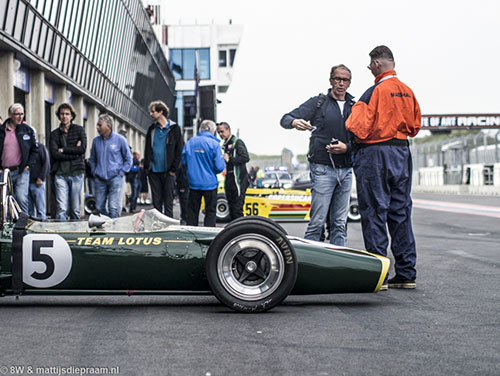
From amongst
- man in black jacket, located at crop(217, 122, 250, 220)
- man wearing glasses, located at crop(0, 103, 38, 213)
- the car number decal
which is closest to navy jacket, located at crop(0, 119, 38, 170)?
man wearing glasses, located at crop(0, 103, 38, 213)

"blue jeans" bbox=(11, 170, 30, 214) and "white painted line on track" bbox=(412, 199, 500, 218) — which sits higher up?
"blue jeans" bbox=(11, 170, 30, 214)

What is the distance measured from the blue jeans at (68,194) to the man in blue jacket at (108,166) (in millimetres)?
328

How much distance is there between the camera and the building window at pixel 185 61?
249 feet

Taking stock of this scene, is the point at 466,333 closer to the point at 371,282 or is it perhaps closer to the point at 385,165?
the point at 371,282

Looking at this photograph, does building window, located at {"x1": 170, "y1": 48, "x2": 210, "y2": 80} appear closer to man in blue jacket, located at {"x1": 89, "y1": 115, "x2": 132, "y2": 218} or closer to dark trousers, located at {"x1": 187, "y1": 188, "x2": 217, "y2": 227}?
man in blue jacket, located at {"x1": 89, "y1": 115, "x2": 132, "y2": 218}

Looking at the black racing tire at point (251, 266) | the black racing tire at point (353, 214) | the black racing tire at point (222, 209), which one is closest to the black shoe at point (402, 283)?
the black racing tire at point (251, 266)

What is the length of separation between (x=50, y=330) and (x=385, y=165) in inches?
119

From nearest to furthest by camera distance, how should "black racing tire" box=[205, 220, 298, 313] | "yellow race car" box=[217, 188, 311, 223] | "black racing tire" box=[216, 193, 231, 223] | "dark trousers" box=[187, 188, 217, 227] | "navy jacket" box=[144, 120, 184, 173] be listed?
"black racing tire" box=[205, 220, 298, 313], "dark trousers" box=[187, 188, 217, 227], "navy jacket" box=[144, 120, 184, 173], "yellow race car" box=[217, 188, 311, 223], "black racing tire" box=[216, 193, 231, 223]

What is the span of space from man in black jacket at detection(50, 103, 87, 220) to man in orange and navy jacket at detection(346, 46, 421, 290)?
4875 millimetres

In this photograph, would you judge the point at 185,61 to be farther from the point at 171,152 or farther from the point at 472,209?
the point at 171,152

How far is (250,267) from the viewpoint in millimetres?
4938

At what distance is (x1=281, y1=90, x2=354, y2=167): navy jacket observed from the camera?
7.11 m

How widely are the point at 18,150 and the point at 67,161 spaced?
2.18 feet

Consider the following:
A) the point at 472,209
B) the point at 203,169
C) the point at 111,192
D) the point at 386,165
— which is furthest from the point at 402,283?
the point at 472,209
